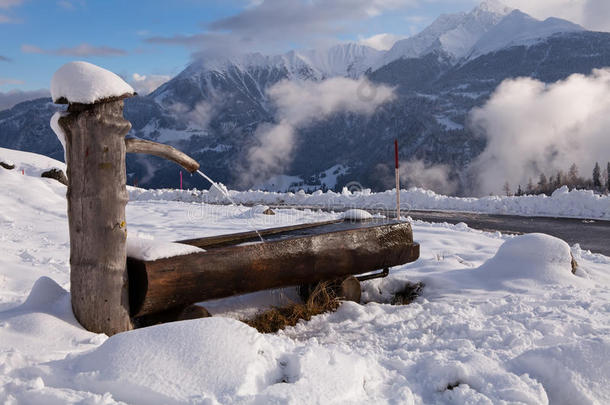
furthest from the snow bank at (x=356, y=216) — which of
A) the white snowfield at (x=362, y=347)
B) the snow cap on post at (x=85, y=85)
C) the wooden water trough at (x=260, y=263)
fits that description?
the snow cap on post at (x=85, y=85)

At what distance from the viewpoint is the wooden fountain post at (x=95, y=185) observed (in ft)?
11.6

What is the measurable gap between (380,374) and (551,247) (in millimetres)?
4189

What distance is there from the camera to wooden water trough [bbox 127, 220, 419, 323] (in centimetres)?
382

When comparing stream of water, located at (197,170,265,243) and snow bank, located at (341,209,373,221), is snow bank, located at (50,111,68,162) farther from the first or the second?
snow bank, located at (341,209,373,221)

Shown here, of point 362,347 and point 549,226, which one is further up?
point 362,347

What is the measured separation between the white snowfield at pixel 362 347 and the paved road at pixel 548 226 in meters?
4.49

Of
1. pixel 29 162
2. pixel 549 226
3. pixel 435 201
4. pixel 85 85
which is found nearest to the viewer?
pixel 85 85

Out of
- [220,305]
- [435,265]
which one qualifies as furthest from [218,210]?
[220,305]

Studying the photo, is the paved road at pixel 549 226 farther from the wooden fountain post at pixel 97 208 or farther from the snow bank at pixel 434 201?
the wooden fountain post at pixel 97 208

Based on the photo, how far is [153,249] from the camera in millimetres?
3855

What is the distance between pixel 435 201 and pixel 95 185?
1735cm

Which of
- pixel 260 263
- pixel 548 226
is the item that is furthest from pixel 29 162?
pixel 260 263

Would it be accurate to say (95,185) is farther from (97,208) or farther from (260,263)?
(260,263)

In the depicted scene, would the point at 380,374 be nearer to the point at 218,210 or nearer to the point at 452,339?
the point at 452,339
